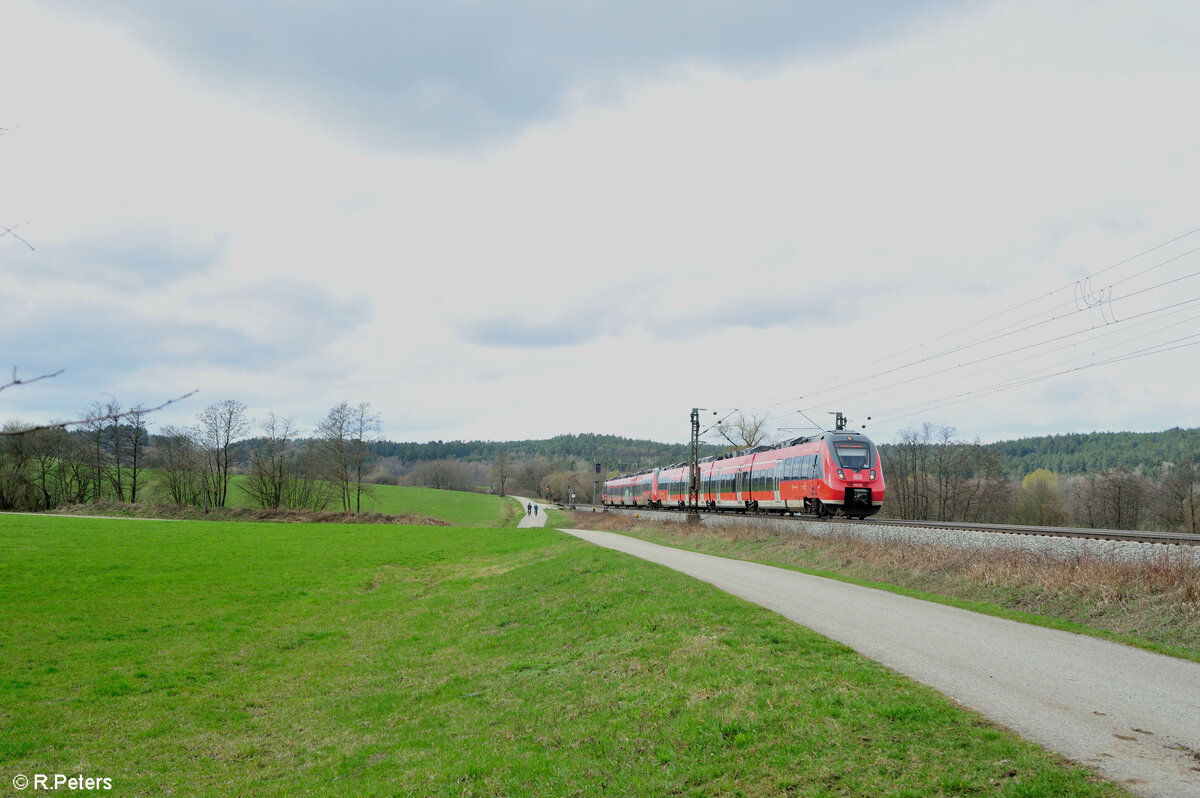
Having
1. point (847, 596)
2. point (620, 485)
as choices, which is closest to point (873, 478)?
point (847, 596)

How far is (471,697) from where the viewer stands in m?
11.6

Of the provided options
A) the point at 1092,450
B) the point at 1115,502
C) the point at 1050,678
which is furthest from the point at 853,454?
the point at 1092,450

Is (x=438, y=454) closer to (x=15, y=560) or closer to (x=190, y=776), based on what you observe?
(x=15, y=560)

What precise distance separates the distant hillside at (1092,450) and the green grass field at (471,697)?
8559 cm

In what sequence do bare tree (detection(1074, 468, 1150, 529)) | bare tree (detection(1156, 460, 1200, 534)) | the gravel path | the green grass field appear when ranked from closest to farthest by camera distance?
the gravel path < the green grass field < bare tree (detection(1156, 460, 1200, 534)) < bare tree (detection(1074, 468, 1150, 529))

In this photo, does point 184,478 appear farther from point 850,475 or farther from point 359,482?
point 850,475

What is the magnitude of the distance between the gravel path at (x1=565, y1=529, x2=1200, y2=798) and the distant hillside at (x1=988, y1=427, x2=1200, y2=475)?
84.4 m

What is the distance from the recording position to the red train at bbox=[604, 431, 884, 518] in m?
30.7

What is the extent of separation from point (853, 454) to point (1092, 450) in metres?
96.9

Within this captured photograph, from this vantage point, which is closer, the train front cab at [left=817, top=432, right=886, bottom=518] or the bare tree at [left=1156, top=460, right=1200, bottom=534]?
the train front cab at [left=817, top=432, right=886, bottom=518]

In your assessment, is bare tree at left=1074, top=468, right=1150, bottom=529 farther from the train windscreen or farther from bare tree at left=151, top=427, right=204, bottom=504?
bare tree at left=151, top=427, right=204, bottom=504

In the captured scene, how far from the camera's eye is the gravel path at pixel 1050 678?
593cm

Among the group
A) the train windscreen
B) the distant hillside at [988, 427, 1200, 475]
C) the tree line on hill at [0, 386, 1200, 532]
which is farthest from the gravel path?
the distant hillside at [988, 427, 1200, 475]

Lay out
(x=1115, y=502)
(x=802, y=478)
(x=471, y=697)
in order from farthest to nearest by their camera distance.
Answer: (x=1115, y=502)
(x=802, y=478)
(x=471, y=697)
